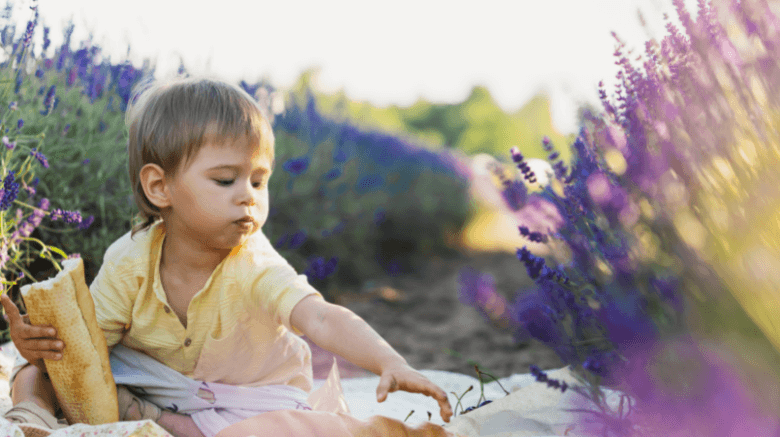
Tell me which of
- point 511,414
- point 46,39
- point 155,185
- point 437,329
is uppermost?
point 46,39

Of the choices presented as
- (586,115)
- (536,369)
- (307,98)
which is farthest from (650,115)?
(307,98)

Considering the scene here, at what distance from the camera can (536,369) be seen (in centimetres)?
118

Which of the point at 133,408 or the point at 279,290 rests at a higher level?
the point at 279,290

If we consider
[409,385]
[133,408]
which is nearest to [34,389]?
[133,408]

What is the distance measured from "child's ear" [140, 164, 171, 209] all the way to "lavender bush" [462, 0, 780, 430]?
889mm

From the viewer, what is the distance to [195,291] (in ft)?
5.04

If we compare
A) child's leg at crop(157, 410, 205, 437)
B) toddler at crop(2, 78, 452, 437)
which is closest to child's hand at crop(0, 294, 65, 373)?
toddler at crop(2, 78, 452, 437)

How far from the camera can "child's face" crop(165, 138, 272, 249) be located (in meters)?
1.39

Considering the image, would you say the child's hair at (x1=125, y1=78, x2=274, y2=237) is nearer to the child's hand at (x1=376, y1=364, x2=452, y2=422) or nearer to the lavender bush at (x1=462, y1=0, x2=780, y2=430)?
the child's hand at (x1=376, y1=364, x2=452, y2=422)

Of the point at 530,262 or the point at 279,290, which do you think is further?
the point at 279,290

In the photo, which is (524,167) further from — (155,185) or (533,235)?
(155,185)

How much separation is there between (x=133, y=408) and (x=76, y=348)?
258mm

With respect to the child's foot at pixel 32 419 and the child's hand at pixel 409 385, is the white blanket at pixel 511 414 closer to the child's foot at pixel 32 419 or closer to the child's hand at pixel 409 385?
the child's foot at pixel 32 419

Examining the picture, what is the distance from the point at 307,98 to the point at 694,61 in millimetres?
3463
